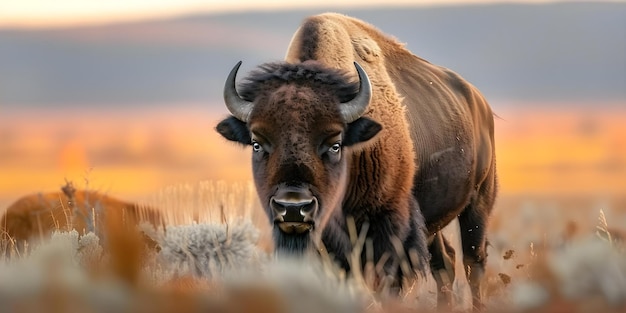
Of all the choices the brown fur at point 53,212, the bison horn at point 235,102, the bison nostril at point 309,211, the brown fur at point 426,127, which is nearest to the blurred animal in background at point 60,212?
the brown fur at point 53,212

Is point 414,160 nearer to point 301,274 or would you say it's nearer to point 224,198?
point 224,198

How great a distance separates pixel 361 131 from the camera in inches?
364

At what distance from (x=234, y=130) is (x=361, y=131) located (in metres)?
1.09

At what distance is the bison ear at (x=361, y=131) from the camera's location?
9203 mm

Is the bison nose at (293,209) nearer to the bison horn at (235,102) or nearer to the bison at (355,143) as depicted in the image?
the bison at (355,143)

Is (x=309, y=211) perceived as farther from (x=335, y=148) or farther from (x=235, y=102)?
(x=235, y=102)

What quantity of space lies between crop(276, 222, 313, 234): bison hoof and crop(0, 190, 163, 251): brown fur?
17.3 feet

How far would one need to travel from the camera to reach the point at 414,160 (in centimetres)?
1070

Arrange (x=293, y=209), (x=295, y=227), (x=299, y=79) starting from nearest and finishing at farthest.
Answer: (x=293, y=209) < (x=295, y=227) < (x=299, y=79)

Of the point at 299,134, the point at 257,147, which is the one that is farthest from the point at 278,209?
the point at 257,147

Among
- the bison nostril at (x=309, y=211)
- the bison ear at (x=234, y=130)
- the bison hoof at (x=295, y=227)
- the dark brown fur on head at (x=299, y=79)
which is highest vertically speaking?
the dark brown fur on head at (x=299, y=79)

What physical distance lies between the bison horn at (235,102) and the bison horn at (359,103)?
80 cm

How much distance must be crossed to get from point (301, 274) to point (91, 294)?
1048 millimetres

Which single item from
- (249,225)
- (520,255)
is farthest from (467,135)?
(249,225)
